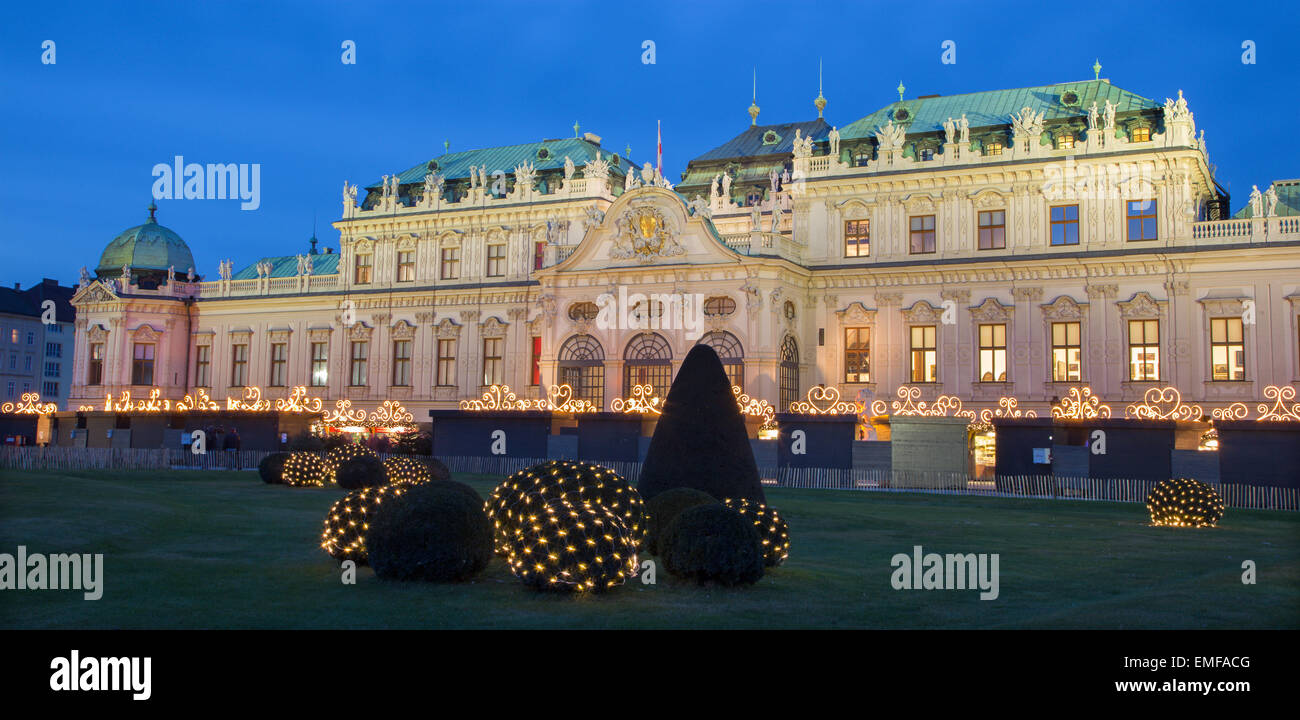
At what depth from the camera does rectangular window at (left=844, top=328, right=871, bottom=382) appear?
5106 cm

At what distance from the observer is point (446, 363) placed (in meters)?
61.1

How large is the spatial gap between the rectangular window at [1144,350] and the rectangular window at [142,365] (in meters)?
56.4

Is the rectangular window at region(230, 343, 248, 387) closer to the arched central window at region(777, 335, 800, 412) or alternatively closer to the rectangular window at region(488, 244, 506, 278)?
the rectangular window at region(488, 244, 506, 278)

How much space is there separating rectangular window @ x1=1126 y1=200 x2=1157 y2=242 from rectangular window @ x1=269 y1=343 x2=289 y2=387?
4806 centimetres

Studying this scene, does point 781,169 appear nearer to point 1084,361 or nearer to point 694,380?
point 1084,361

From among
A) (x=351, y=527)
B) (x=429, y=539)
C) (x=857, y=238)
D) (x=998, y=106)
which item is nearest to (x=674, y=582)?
(x=429, y=539)

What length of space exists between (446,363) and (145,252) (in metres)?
24.7

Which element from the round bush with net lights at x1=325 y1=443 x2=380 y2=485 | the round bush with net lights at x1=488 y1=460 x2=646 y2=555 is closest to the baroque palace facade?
the round bush with net lights at x1=325 y1=443 x2=380 y2=485

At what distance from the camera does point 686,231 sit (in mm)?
50188

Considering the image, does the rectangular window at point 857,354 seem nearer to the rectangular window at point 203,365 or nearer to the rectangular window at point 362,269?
the rectangular window at point 362,269

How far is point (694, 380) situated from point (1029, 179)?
3408 cm

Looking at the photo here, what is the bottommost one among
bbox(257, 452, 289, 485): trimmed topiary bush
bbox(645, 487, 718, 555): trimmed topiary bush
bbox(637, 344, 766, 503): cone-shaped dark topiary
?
bbox(257, 452, 289, 485): trimmed topiary bush

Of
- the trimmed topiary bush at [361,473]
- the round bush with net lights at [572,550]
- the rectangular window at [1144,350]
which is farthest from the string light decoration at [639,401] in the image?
the round bush with net lights at [572,550]
